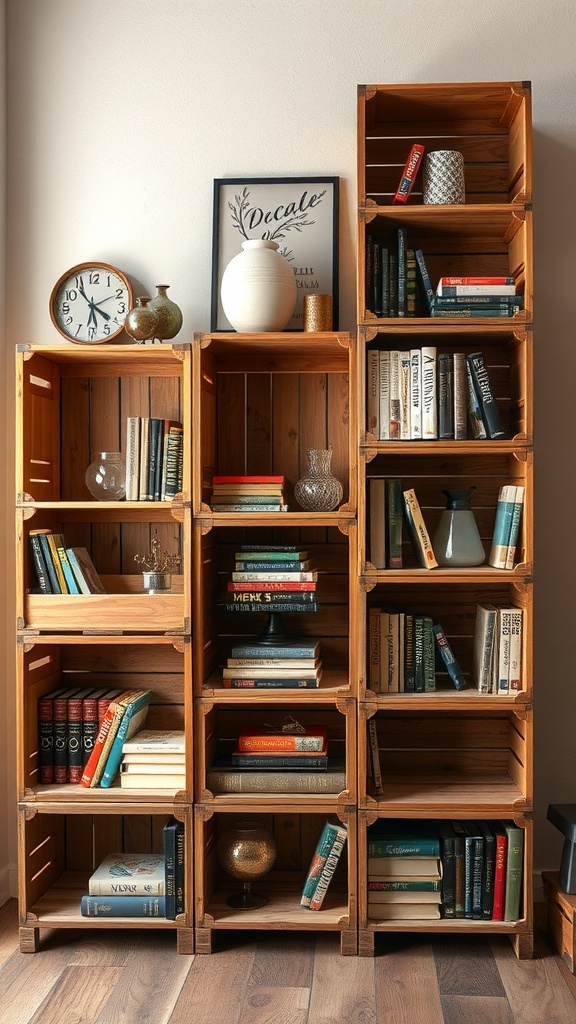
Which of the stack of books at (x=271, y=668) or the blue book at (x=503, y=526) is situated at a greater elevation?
the blue book at (x=503, y=526)

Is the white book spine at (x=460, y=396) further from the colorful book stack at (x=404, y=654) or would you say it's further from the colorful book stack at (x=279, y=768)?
the colorful book stack at (x=279, y=768)

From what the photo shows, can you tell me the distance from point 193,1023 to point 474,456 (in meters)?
1.69

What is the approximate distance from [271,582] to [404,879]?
90cm

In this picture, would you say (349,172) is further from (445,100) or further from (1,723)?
(1,723)

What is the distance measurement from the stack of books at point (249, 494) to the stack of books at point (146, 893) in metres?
0.91

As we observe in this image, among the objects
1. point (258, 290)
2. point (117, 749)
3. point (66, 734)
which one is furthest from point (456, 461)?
point (66, 734)

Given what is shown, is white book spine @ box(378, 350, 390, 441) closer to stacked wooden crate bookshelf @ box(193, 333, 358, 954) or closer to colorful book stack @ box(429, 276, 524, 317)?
stacked wooden crate bookshelf @ box(193, 333, 358, 954)

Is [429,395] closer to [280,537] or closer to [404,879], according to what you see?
[280,537]

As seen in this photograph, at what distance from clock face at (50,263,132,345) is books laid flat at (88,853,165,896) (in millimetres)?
1557

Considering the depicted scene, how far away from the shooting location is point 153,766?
270 centimetres

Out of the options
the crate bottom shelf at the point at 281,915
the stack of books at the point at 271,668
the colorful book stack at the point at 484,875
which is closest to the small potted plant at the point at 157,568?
the stack of books at the point at 271,668

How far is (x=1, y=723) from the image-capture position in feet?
9.80

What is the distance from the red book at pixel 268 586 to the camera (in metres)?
2.68

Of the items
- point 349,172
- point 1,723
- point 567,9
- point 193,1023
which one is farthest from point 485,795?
point 567,9
